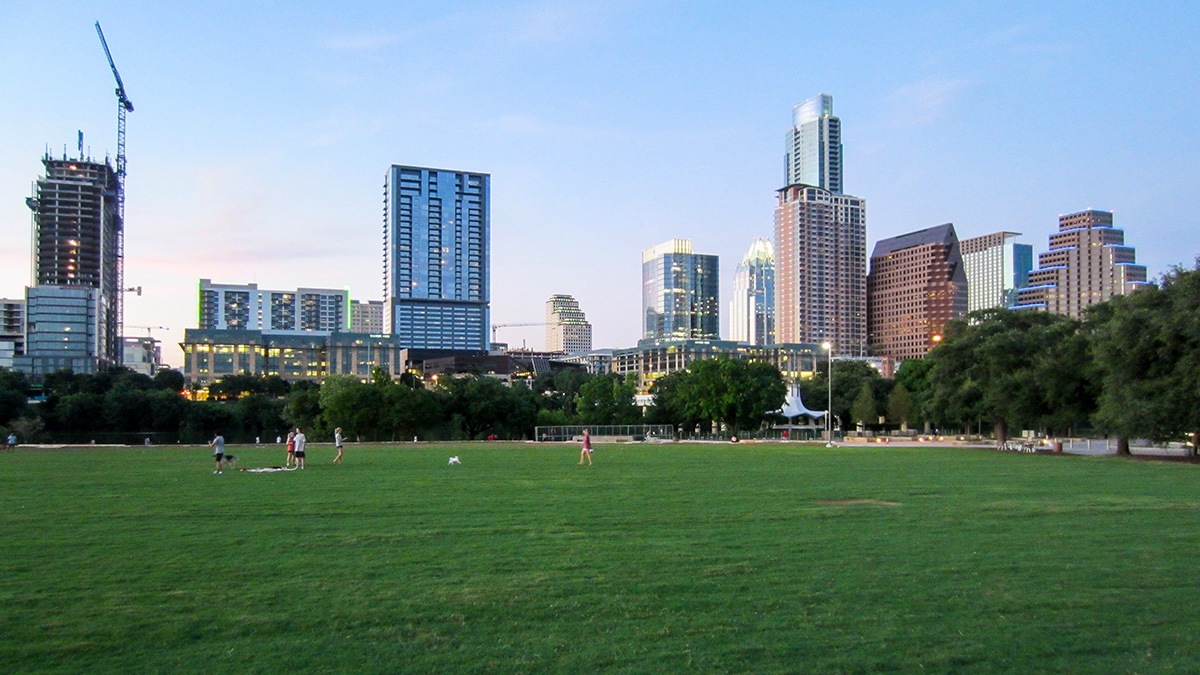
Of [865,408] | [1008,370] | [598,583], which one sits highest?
[1008,370]

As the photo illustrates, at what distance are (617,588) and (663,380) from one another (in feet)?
276

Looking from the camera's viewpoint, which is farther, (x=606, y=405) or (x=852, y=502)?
(x=606, y=405)

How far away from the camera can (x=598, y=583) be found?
10.9 metres

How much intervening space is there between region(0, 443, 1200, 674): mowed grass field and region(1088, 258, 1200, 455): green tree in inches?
710

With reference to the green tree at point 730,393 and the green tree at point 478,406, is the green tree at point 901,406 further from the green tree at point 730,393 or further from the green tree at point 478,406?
the green tree at point 478,406

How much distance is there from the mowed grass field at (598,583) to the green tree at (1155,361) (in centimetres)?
1803

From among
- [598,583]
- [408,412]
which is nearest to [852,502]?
[598,583]

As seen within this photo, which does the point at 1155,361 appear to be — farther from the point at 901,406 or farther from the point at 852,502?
the point at 901,406

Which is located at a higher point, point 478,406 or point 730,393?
point 730,393

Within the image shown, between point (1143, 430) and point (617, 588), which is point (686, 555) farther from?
point (1143, 430)

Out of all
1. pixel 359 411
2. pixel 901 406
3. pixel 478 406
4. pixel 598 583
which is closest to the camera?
pixel 598 583

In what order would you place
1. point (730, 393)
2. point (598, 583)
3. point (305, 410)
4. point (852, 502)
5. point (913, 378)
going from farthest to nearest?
point (913, 378), point (305, 410), point (730, 393), point (852, 502), point (598, 583)

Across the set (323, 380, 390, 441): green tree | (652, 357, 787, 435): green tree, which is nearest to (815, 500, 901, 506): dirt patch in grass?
(652, 357, 787, 435): green tree

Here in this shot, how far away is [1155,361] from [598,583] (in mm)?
36567
